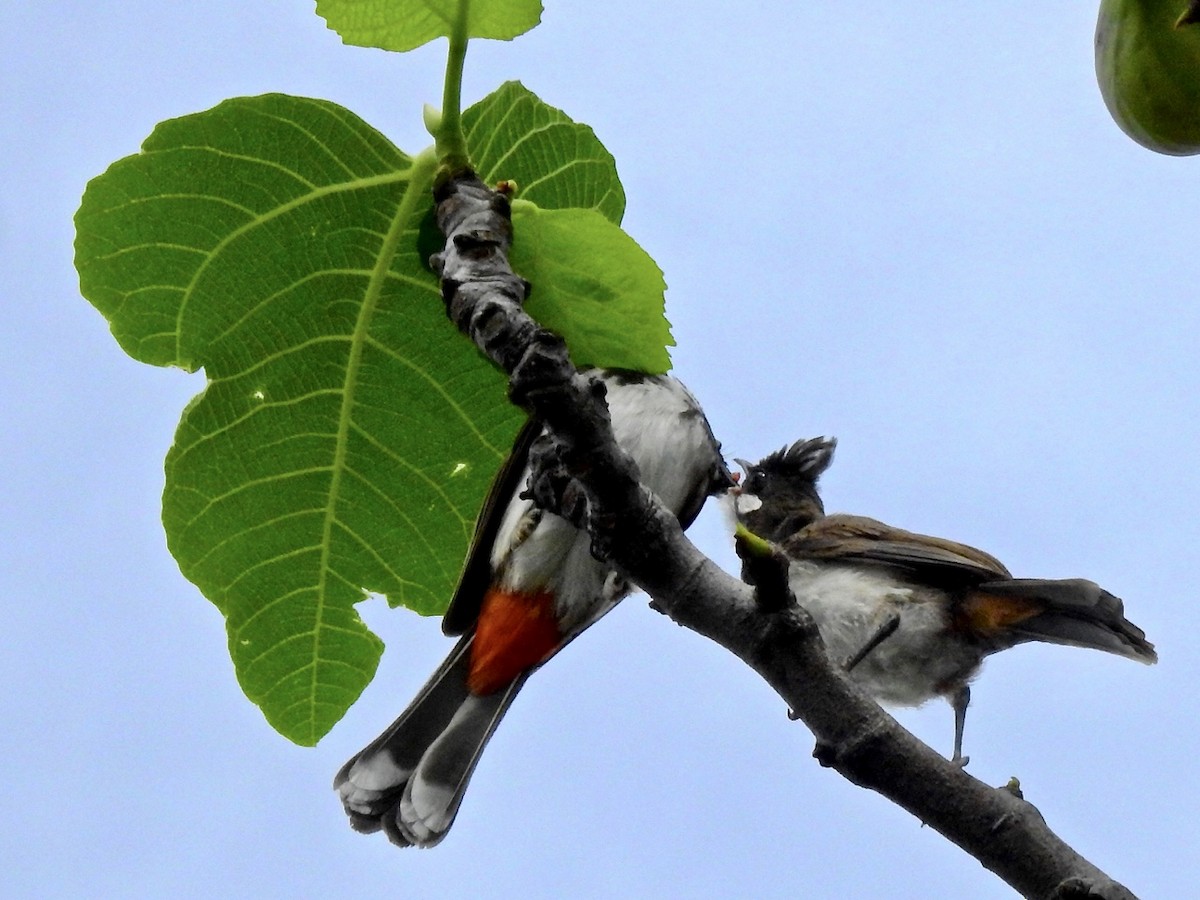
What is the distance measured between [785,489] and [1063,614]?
1.83 meters

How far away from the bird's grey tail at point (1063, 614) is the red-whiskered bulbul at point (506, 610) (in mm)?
1069

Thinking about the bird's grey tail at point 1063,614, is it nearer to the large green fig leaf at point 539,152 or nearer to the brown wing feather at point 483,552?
the brown wing feather at point 483,552

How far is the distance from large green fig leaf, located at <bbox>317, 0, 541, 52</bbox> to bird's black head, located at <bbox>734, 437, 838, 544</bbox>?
3.59 meters

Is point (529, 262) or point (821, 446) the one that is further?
point (821, 446)

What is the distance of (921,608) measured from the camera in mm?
4590

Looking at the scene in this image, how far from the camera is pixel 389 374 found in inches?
102

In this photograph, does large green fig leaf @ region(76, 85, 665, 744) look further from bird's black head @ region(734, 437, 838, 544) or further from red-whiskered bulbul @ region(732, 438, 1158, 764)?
bird's black head @ region(734, 437, 838, 544)

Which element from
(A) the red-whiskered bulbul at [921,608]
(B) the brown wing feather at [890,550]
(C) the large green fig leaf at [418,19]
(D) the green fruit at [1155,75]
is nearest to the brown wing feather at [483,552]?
(A) the red-whiskered bulbul at [921,608]

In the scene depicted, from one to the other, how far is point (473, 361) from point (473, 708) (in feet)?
4.74

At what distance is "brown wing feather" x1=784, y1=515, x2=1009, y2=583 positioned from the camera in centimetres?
456

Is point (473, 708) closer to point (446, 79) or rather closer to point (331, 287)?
point (331, 287)

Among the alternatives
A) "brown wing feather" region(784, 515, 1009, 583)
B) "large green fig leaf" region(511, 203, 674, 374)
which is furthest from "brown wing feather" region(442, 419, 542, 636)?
"brown wing feather" region(784, 515, 1009, 583)

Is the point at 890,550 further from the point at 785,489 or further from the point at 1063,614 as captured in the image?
the point at 785,489

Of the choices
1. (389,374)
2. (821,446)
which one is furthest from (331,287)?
(821,446)
